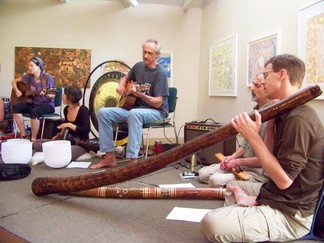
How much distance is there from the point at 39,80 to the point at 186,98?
2369mm

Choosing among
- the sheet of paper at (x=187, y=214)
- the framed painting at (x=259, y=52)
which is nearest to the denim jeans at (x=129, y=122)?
the sheet of paper at (x=187, y=214)

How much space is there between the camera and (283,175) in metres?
1.18

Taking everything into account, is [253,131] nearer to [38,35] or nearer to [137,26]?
[137,26]

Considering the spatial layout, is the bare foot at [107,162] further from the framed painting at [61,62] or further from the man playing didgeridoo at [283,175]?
the framed painting at [61,62]

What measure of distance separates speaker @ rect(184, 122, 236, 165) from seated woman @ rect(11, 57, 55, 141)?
6.87 ft

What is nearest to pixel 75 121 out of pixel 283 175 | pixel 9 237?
pixel 9 237

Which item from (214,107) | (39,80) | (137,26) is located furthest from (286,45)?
(39,80)

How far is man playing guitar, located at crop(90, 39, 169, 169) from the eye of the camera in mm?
2855

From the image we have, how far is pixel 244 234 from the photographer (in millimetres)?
1283

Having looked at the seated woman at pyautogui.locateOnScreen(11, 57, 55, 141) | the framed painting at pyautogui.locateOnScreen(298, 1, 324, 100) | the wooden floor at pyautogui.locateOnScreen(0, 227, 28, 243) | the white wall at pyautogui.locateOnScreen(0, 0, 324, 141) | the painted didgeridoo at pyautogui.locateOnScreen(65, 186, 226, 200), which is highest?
the white wall at pyautogui.locateOnScreen(0, 0, 324, 141)

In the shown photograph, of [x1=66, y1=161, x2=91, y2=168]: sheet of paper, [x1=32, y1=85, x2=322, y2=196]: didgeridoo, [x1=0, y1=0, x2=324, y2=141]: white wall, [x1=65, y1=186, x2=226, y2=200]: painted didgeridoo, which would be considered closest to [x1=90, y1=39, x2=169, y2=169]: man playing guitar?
[x1=66, y1=161, x2=91, y2=168]: sheet of paper

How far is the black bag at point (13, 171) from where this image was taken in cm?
249

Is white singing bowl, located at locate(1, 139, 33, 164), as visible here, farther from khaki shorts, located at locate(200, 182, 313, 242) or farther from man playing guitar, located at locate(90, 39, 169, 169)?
khaki shorts, located at locate(200, 182, 313, 242)

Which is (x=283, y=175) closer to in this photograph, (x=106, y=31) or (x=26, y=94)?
(x=26, y=94)
